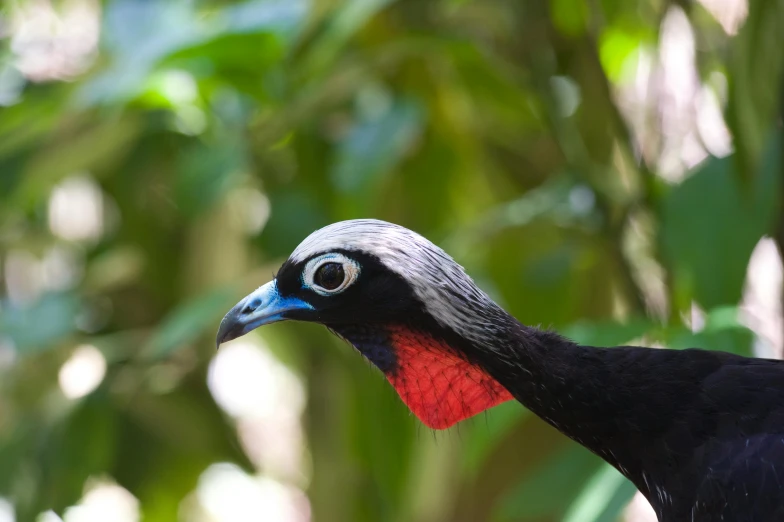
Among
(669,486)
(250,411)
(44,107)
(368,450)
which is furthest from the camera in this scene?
(250,411)

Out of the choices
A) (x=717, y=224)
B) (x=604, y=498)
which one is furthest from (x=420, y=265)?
(x=717, y=224)

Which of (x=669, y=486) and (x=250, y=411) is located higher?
(x=250, y=411)

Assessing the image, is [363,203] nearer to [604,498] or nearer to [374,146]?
[374,146]

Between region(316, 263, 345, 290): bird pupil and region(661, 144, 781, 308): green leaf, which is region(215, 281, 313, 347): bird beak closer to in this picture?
region(316, 263, 345, 290): bird pupil

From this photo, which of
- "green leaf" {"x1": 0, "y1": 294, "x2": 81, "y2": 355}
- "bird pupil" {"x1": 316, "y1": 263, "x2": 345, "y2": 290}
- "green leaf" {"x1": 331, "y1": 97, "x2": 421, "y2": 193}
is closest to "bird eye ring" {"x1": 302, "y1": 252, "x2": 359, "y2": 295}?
"bird pupil" {"x1": 316, "y1": 263, "x2": 345, "y2": 290}

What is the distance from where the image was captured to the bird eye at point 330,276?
786 millimetres

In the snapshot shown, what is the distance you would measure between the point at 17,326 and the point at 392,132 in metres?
0.66

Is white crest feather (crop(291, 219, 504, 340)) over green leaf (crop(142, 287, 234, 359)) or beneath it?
beneath

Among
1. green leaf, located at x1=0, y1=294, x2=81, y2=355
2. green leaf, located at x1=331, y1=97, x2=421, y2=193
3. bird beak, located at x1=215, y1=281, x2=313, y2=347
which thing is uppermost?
green leaf, located at x1=0, y1=294, x2=81, y2=355

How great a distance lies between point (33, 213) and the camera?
1872 millimetres

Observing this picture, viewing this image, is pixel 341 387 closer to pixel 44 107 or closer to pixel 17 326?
pixel 17 326

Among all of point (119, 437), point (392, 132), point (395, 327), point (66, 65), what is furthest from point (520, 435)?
point (66, 65)

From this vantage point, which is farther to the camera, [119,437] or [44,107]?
[119,437]

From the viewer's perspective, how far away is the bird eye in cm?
79
